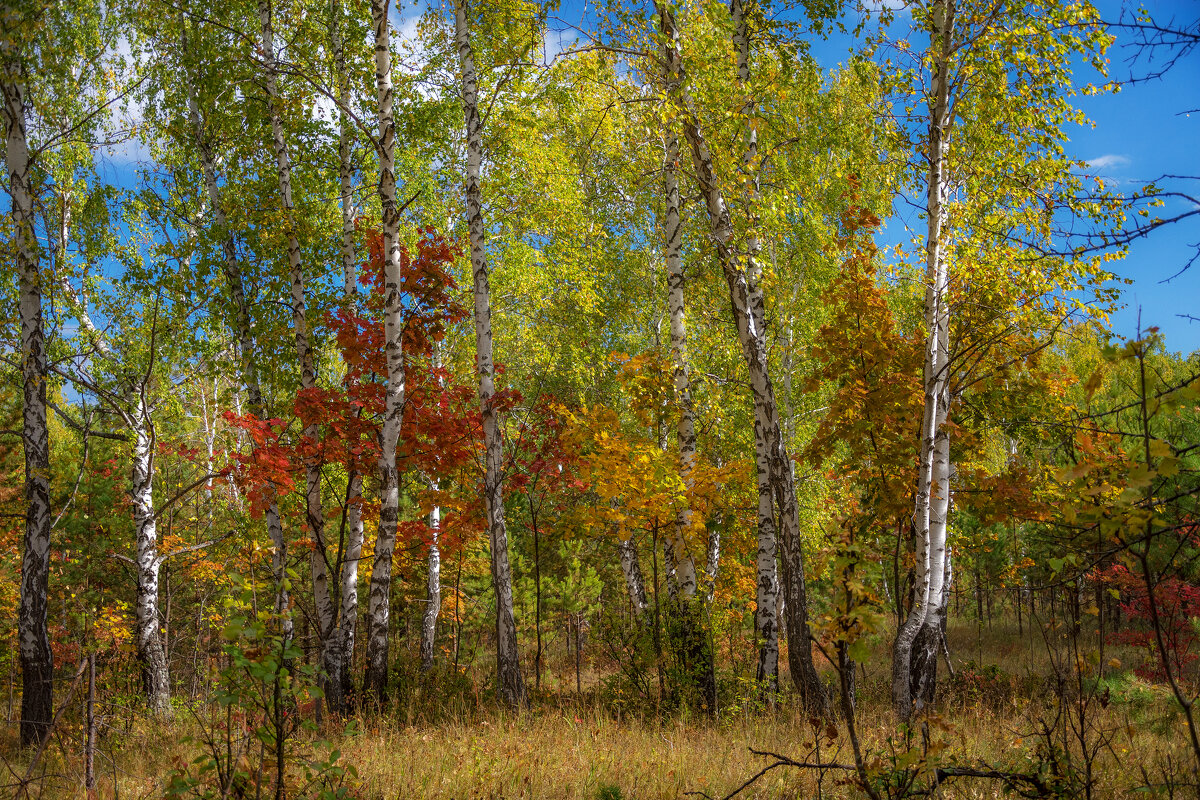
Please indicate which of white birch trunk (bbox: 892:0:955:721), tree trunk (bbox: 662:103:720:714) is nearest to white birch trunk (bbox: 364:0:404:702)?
tree trunk (bbox: 662:103:720:714)

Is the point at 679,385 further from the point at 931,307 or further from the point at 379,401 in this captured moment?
the point at 379,401

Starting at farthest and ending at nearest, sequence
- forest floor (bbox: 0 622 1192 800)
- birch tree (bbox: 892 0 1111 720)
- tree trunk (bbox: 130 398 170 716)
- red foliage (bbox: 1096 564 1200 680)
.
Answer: tree trunk (bbox: 130 398 170 716), red foliage (bbox: 1096 564 1200 680), birch tree (bbox: 892 0 1111 720), forest floor (bbox: 0 622 1192 800)

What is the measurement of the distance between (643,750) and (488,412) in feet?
11.6

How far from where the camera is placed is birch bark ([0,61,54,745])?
6.61m

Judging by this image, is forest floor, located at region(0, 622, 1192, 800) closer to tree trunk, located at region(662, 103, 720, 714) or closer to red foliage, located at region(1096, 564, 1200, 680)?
tree trunk, located at region(662, 103, 720, 714)

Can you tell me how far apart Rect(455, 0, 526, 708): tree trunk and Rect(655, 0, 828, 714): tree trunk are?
2068mm

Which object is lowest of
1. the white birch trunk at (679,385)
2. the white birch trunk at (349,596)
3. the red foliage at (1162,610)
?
the red foliage at (1162,610)

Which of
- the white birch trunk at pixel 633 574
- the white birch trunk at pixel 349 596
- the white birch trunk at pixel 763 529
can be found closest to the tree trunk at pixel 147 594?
the white birch trunk at pixel 349 596

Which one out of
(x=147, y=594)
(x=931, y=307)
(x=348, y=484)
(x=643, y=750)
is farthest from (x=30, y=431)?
(x=931, y=307)

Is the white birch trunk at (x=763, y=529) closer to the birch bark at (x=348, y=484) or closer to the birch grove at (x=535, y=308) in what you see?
the birch grove at (x=535, y=308)

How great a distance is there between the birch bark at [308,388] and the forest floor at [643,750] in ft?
3.42

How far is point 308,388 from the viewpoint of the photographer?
319 inches

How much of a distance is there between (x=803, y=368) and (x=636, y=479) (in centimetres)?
875

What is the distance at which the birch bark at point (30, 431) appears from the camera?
6.61m
